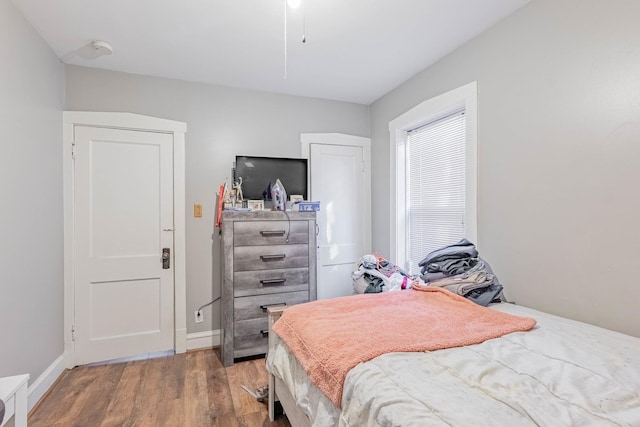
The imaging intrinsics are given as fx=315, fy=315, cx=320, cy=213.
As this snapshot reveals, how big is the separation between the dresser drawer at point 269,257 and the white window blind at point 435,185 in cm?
111

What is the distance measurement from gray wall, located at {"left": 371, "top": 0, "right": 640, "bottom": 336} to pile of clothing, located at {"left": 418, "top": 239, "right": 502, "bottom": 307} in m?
0.18

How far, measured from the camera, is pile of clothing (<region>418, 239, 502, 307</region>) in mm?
1934

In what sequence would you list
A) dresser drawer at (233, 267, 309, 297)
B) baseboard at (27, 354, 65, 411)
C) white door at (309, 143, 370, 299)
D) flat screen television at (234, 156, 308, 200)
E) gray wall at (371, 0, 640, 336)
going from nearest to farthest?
gray wall at (371, 0, 640, 336) → baseboard at (27, 354, 65, 411) → dresser drawer at (233, 267, 309, 297) → flat screen television at (234, 156, 308, 200) → white door at (309, 143, 370, 299)

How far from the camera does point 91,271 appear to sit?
2.72m

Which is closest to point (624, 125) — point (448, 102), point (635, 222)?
point (635, 222)

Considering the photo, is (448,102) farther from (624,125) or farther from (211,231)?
(211,231)

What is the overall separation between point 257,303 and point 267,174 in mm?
1255

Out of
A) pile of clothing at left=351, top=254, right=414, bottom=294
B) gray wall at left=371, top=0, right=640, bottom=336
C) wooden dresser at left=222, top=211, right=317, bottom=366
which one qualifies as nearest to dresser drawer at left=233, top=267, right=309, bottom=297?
wooden dresser at left=222, top=211, right=317, bottom=366

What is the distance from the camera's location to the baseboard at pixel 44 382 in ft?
6.71

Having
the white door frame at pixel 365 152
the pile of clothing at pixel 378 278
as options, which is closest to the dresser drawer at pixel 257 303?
the pile of clothing at pixel 378 278

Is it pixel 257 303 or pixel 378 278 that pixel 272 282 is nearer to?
pixel 257 303

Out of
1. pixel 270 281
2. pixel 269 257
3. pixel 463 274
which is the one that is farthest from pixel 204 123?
pixel 463 274

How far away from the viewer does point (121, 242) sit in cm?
281

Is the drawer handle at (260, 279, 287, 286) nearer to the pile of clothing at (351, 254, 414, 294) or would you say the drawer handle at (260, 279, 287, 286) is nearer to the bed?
the pile of clothing at (351, 254, 414, 294)
